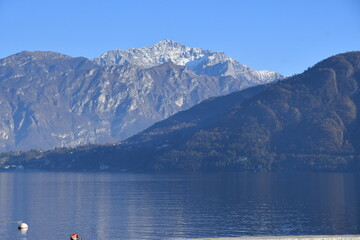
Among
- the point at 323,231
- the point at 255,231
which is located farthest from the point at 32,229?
the point at 323,231

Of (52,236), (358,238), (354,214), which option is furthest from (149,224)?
(358,238)

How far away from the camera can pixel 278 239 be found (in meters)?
121

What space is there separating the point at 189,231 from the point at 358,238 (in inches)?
Answer: 2240

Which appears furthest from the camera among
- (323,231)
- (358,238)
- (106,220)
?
(106,220)

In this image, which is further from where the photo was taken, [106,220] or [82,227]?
[106,220]

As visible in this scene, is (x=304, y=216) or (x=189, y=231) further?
(x=304, y=216)

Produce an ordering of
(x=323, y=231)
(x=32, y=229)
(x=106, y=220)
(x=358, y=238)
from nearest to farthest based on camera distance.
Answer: (x=358, y=238) < (x=323, y=231) < (x=32, y=229) < (x=106, y=220)

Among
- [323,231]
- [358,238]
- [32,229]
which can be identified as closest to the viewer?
[358,238]

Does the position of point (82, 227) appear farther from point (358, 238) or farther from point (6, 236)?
point (358, 238)

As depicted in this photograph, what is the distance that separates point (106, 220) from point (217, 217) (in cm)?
3121

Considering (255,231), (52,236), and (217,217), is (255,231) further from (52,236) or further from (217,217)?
(52,236)

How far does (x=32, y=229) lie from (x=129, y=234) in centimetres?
2901

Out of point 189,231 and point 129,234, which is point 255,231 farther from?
point 129,234

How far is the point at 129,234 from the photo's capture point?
546ft
